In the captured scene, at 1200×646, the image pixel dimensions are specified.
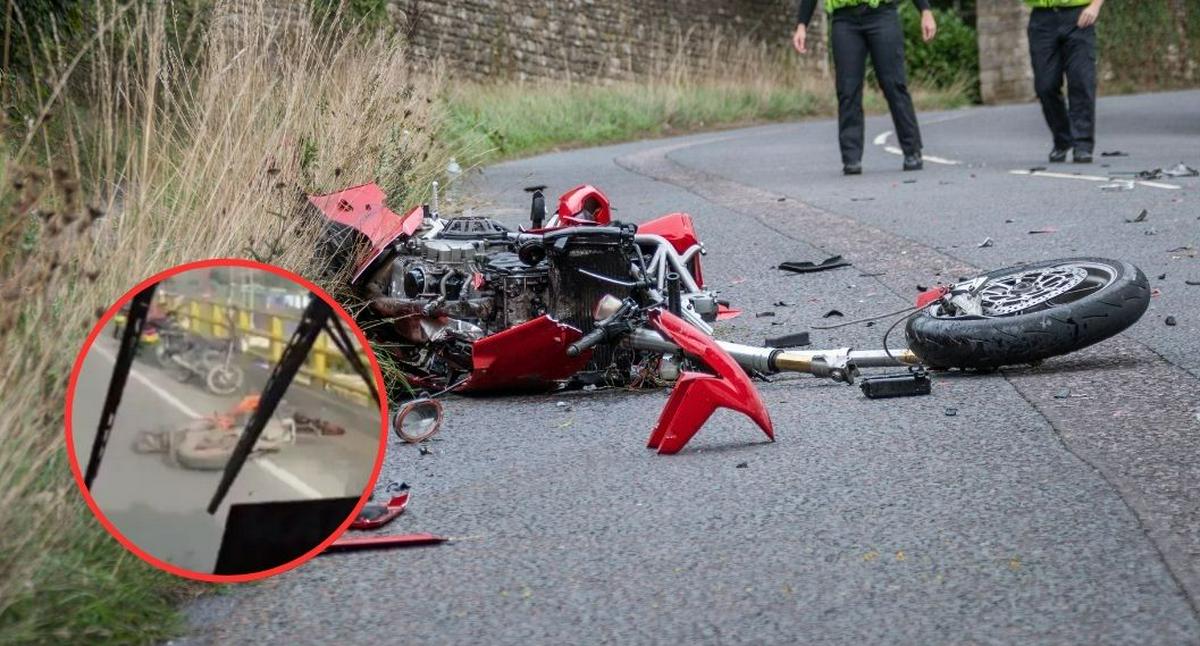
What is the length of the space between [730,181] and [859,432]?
366 inches

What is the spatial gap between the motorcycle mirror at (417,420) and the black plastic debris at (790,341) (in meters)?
1.84

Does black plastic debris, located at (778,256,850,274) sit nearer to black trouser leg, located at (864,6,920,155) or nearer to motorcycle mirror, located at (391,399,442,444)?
motorcycle mirror, located at (391,399,442,444)

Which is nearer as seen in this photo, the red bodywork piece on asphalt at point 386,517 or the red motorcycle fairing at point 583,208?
the red bodywork piece on asphalt at point 386,517

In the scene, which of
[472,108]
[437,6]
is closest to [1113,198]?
[472,108]

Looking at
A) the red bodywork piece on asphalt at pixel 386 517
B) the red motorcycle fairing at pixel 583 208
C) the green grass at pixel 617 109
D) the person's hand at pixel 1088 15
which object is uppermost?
the red motorcycle fairing at pixel 583 208

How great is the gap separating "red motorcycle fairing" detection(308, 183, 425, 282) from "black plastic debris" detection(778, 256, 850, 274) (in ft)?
8.59

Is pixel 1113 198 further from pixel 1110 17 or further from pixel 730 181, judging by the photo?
pixel 1110 17

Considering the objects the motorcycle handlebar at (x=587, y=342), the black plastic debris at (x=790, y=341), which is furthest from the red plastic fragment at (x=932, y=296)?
the motorcycle handlebar at (x=587, y=342)

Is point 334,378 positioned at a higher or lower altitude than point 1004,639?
higher

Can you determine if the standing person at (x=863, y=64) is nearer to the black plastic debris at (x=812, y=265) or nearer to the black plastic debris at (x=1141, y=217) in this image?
the black plastic debris at (x=1141, y=217)

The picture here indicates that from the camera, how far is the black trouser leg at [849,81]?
1492 centimetres

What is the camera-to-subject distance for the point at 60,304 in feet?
14.9

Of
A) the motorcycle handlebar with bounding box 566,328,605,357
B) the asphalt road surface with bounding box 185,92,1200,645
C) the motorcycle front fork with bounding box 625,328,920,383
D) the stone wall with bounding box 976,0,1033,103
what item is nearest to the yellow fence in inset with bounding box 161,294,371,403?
the asphalt road surface with bounding box 185,92,1200,645

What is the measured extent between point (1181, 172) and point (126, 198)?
9.61 meters
